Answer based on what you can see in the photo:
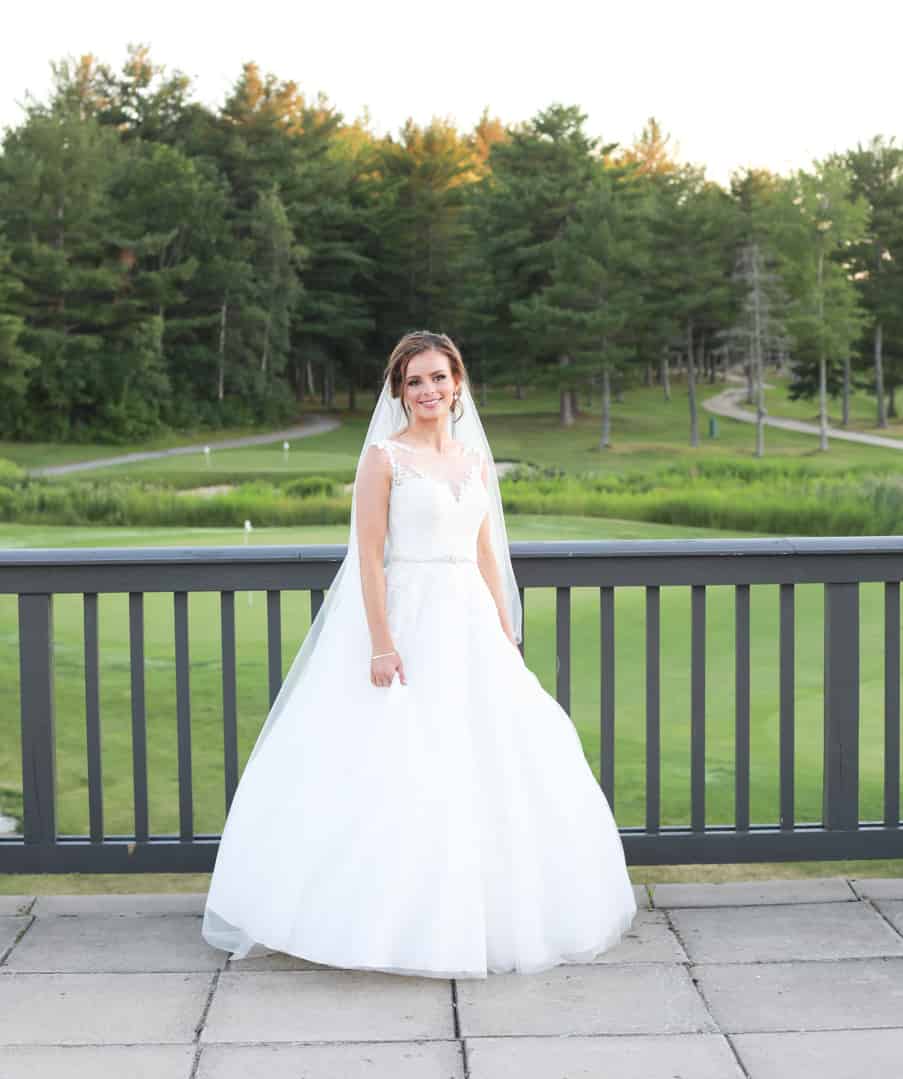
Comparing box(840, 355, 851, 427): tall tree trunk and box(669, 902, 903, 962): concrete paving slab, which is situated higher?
box(840, 355, 851, 427): tall tree trunk

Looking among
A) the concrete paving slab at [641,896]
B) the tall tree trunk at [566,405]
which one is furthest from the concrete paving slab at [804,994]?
A: the tall tree trunk at [566,405]

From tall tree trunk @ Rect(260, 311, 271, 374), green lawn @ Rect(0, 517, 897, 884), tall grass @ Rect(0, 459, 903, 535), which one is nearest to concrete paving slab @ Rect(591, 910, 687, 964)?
green lawn @ Rect(0, 517, 897, 884)

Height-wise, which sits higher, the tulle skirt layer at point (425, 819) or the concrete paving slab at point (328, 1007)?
the tulle skirt layer at point (425, 819)

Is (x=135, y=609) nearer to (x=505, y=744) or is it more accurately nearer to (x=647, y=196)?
(x=505, y=744)

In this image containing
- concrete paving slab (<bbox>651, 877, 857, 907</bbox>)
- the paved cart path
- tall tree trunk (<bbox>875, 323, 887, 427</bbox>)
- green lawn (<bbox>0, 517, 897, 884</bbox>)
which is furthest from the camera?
tall tree trunk (<bbox>875, 323, 887, 427</bbox>)

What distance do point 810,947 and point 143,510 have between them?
20832mm

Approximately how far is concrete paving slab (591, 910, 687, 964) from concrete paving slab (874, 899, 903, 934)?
1.60 ft

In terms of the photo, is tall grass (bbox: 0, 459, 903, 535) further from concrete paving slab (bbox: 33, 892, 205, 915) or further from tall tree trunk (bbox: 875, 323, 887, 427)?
tall tree trunk (bbox: 875, 323, 887, 427)

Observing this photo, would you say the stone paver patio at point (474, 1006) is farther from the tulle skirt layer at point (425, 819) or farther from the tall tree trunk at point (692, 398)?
the tall tree trunk at point (692, 398)

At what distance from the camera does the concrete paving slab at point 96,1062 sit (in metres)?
2.34

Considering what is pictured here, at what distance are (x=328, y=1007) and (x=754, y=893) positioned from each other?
1.16m

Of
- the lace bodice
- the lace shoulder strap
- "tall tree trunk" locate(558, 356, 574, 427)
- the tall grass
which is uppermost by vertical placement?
"tall tree trunk" locate(558, 356, 574, 427)

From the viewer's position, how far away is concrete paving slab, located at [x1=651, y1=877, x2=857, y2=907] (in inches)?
128

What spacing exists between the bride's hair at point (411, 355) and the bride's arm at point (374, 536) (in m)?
0.16
